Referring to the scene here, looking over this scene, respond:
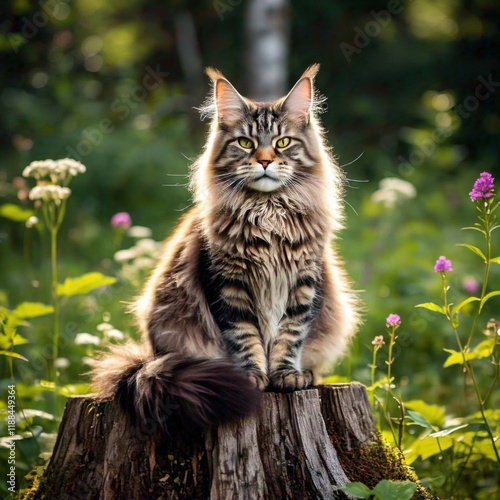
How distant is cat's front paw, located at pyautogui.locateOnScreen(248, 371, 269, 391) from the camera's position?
2420mm

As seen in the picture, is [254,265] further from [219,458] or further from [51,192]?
[51,192]

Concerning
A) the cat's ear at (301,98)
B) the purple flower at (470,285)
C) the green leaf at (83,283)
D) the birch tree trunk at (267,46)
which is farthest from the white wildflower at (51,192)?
the birch tree trunk at (267,46)

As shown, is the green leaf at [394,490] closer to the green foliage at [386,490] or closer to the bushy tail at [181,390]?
the green foliage at [386,490]

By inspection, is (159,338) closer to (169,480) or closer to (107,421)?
(107,421)

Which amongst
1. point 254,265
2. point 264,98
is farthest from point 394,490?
point 264,98

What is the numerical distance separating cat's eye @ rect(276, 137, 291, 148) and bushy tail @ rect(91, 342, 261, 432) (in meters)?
0.90

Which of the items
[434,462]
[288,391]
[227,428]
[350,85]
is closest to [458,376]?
[434,462]

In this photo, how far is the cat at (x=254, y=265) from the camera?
2549 mm

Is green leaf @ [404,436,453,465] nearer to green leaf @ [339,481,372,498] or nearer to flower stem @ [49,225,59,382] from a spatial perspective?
green leaf @ [339,481,372,498]

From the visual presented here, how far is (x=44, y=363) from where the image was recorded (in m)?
3.58

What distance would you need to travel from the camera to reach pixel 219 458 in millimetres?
2189

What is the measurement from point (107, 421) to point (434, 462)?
1.62 m

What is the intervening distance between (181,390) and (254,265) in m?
0.62

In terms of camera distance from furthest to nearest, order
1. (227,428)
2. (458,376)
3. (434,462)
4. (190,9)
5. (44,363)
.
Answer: (190,9)
(458,376)
(44,363)
(434,462)
(227,428)
